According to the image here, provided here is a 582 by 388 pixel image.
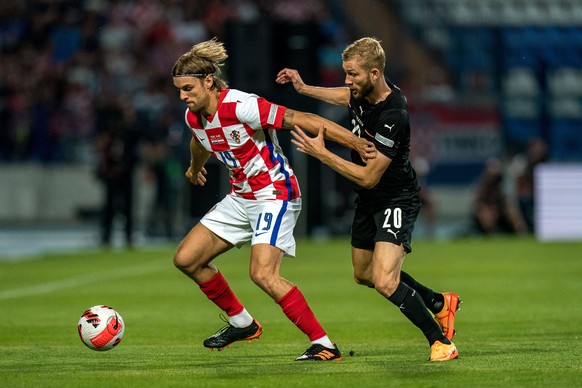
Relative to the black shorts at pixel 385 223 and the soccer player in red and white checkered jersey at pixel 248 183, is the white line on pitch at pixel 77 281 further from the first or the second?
the black shorts at pixel 385 223

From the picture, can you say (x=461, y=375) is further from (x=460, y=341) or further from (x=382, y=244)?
(x=460, y=341)

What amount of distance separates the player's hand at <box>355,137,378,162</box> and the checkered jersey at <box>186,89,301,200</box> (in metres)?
0.61

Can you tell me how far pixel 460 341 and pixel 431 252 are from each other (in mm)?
11745

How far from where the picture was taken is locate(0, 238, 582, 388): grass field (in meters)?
7.21

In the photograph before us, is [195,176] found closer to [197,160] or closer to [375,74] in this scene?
[197,160]

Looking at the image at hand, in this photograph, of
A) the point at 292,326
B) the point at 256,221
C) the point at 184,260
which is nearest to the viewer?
the point at 256,221

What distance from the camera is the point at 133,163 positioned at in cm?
2292

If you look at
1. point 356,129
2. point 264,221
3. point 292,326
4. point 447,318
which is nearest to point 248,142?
point 264,221

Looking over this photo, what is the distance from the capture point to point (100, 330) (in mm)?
8258

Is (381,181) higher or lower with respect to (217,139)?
lower

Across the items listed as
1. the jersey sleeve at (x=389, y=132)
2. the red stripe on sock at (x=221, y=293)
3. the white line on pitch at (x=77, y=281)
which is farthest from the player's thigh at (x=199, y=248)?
the white line on pitch at (x=77, y=281)

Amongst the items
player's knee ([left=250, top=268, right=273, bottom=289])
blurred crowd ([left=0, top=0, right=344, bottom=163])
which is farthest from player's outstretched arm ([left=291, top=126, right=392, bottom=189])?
blurred crowd ([left=0, top=0, right=344, bottom=163])

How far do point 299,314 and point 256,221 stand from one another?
729mm

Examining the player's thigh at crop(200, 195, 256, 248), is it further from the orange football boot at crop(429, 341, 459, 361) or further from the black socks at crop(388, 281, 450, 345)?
the orange football boot at crop(429, 341, 459, 361)
